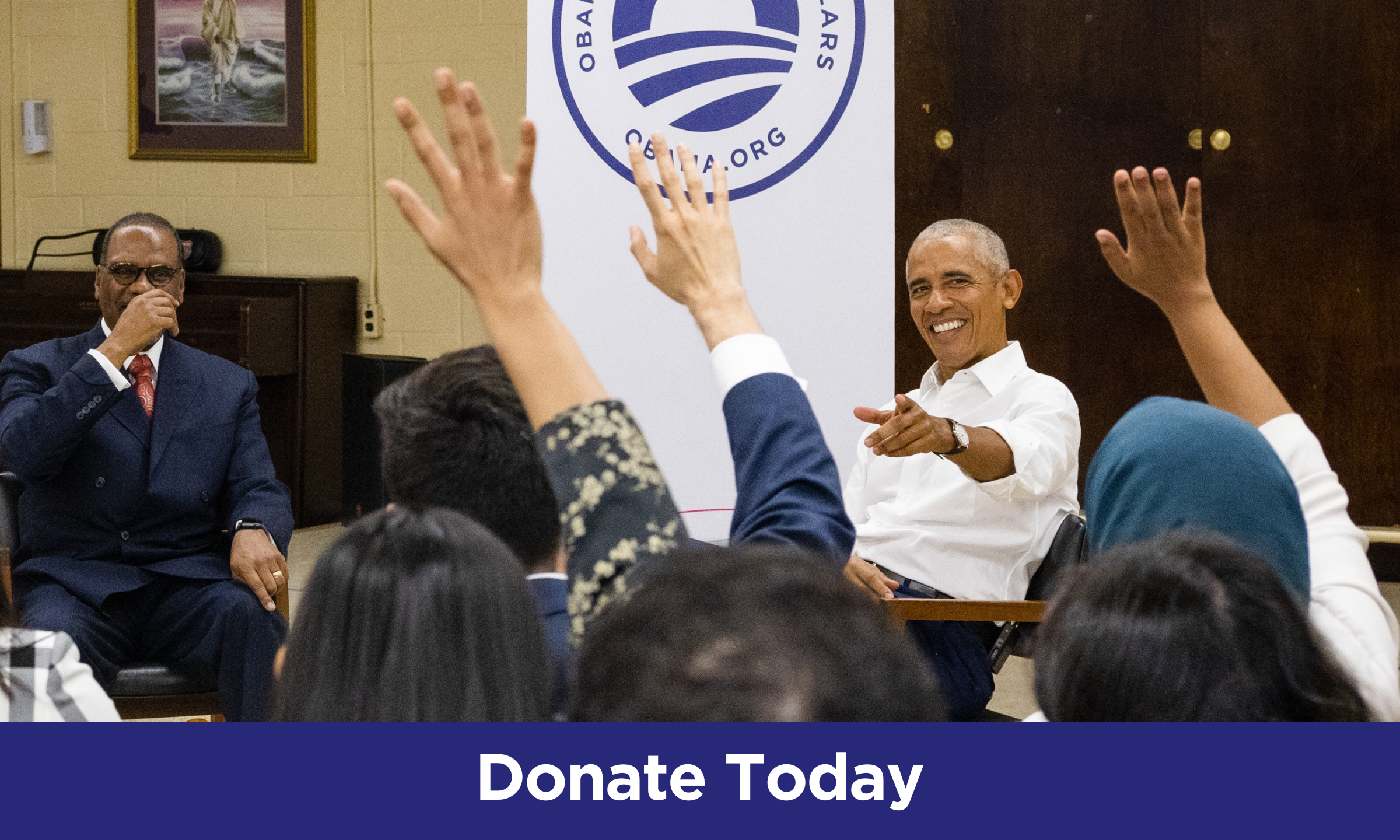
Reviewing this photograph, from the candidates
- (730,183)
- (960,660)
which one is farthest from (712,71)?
(960,660)

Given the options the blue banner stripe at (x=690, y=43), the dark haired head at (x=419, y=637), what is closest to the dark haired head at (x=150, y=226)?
the blue banner stripe at (x=690, y=43)

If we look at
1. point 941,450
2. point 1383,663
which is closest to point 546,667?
point 1383,663

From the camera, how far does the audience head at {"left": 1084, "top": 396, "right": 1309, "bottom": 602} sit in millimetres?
1061

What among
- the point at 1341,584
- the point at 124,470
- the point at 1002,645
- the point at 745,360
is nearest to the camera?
the point at 745,360

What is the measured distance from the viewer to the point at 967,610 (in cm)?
203

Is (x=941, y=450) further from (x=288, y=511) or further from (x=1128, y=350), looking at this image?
(x=1128, y=350)

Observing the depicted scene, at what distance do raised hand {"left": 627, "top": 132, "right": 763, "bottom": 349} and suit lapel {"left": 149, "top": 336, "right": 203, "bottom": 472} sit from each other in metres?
1.70

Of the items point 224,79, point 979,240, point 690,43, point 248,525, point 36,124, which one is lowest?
point 248,525

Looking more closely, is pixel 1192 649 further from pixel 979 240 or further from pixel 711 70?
pixel 979 240

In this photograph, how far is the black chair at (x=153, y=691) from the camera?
7.64ft

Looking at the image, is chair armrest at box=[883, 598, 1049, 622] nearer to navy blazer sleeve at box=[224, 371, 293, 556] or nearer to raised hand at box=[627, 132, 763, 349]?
raised hand at box=[627, 132, 763, 349]

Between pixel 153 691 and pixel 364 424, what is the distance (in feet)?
3.85

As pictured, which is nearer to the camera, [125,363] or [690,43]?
[690,43]

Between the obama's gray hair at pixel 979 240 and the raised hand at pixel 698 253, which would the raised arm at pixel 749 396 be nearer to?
the raised hand at pixel 698 253
